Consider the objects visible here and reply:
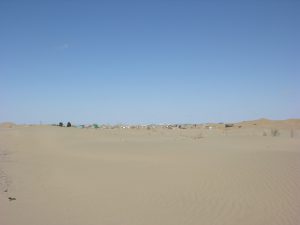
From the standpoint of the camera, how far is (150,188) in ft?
32.5

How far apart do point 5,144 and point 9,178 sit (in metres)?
11.1

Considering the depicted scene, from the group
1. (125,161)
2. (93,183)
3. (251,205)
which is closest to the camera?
(251,205)

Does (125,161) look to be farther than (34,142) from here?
No

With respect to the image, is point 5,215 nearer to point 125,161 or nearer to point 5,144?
point 125,161

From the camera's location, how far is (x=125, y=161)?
581 inches

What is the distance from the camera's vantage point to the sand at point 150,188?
7.45 m

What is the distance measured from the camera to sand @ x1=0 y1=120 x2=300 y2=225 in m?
7.45

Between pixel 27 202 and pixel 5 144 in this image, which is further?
pixel 5 144

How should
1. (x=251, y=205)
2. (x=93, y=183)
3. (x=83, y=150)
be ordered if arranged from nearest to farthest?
(x=251, y=205)
(x=93, y=183)
(x=83, y=150)

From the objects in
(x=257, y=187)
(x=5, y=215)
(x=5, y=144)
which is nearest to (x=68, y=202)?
(x=5, y=215)

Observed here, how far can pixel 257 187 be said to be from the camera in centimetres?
982

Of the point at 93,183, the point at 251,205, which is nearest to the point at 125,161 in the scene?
the point at 93,183

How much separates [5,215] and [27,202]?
97cm

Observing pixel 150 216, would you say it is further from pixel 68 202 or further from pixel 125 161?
pixel 125 161
